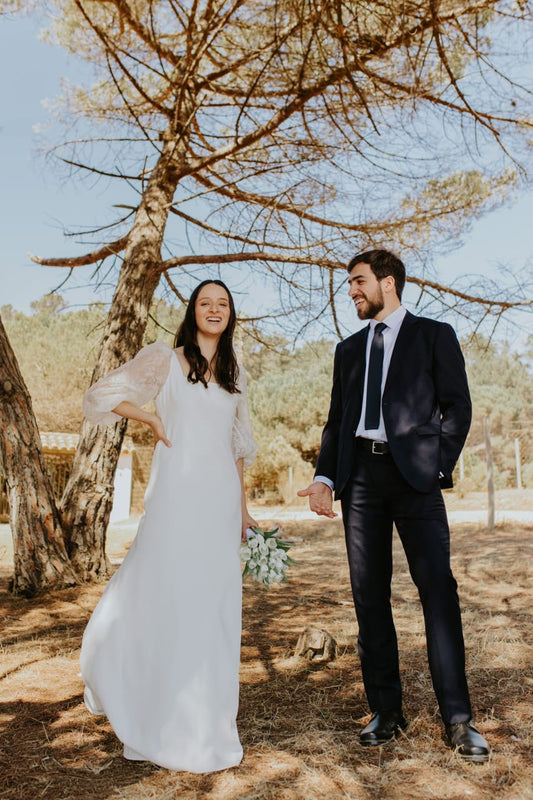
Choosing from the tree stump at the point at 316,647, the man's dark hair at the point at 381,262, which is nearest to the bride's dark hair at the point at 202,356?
the man's dark hair at the point at 381,262

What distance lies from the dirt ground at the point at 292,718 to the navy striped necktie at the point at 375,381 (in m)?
1.11

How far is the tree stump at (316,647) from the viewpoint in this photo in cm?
350

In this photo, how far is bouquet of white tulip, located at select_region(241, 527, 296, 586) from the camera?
2.58 meters

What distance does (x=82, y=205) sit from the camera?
20.0 feet

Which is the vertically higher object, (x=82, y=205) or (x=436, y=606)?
(x=82, y=205)

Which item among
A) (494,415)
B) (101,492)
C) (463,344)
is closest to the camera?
(101,492)

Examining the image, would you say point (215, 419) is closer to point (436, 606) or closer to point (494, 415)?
point (436, 606)

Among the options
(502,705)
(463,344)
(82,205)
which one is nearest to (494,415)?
(463,344)

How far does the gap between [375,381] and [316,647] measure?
1.66 m

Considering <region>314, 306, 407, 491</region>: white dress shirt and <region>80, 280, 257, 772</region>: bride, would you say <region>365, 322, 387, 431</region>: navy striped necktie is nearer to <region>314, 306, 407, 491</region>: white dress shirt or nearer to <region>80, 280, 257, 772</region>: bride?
<region>314, 306, 407, 491</region>: white dress shirt

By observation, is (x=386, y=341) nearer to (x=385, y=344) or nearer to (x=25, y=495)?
(x=385, y=344)

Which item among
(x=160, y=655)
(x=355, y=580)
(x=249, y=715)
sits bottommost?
(x=249, y=715)

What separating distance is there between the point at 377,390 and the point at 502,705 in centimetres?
137

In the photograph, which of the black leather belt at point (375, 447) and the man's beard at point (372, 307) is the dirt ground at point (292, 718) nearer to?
the black leather belt at point (375, 447)
